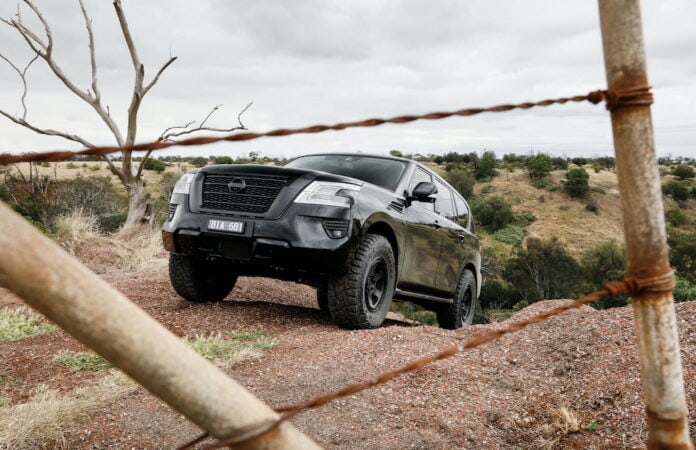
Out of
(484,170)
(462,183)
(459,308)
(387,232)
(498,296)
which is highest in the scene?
(387,232)

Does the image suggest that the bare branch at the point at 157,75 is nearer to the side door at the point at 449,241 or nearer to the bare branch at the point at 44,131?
the bare branch at the point at 44,131

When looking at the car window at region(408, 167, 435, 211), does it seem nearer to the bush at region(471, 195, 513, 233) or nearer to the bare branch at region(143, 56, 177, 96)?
the bare branch at region(143, 56, 177, 96)

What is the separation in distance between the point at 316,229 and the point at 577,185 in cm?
4416

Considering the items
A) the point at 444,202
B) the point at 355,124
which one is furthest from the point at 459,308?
the point at 355,124

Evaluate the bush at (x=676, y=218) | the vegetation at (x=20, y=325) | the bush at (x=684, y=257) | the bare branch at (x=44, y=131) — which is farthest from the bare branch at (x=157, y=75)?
the bush at (x=676, y=218)

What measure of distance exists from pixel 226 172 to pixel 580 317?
137 inches

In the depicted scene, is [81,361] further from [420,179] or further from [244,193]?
[420,179]

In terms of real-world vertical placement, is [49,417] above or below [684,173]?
above

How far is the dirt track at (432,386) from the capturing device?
11.0ft

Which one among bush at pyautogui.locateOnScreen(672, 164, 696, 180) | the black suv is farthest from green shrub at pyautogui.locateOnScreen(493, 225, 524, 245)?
the black suv

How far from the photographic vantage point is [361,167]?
21.8 feet

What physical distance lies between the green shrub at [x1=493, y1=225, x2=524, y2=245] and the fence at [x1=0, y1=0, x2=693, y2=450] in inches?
1406

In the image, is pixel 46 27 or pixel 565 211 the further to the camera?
pixel 565 211

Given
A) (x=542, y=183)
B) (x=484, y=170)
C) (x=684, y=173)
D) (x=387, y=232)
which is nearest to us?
(x=387, y=232)
